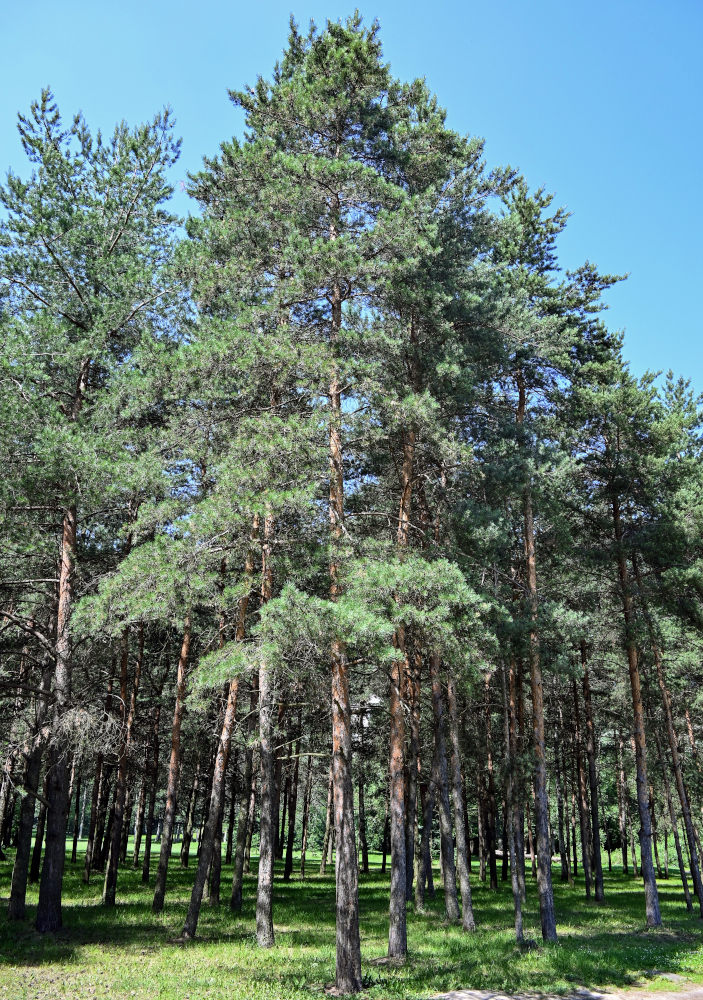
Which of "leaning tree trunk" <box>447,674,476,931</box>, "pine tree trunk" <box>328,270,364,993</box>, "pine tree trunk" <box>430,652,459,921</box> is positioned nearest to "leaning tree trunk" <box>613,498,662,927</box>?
"leaning tree trunk" <box>447,674,476,931</box>

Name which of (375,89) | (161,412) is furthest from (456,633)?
(375,89)

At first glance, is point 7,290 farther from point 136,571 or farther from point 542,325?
point 542,325

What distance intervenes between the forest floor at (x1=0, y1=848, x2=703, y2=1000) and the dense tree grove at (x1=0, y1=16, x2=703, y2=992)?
0.84 meters

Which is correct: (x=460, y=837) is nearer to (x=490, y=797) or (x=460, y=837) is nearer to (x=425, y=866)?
(x=425, y=866)

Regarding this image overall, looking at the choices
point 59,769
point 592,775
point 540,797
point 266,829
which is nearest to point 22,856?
point 59,769

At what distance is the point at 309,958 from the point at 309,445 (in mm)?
9687

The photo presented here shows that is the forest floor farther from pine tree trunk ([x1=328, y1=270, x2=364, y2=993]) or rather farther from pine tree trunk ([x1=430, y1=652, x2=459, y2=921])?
pine tree trunk ([x1=430, y1=652, x2=459, y2=921])

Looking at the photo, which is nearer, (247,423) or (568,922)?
(247,423)

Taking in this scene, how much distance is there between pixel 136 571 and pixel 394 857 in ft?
24.6

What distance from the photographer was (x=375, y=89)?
13875 mm

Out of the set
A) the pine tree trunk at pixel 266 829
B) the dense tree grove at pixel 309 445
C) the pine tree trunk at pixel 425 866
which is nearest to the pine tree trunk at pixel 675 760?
the dense tree grove at pixel 309 445

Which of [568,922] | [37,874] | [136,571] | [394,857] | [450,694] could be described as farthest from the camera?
[37,874]

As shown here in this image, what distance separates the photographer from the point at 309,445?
11727 millimetres

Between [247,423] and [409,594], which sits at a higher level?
[247,423]
